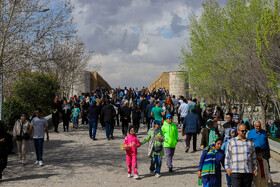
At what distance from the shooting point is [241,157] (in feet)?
20.4

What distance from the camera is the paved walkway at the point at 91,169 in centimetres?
866

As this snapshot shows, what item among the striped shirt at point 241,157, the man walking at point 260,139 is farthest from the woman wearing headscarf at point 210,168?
the man walking at point 260,139

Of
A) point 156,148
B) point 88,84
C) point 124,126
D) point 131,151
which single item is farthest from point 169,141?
point 88,84

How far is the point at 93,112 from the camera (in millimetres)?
15688

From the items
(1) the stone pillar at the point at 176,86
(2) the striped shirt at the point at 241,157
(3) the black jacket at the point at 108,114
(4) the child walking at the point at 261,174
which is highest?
(1) the stone pillar at the point at 176,86

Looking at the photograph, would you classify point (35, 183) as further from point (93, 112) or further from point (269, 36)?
point (269, 36)

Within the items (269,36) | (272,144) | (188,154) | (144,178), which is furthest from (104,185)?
(269,36)

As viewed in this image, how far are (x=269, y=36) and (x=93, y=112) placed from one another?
8.84m

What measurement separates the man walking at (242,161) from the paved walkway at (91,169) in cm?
226

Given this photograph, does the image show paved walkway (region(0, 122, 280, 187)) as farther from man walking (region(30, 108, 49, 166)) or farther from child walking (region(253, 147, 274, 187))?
child walking (region(253, 147, 274, 187))

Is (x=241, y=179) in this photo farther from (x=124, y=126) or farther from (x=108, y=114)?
(x=124, y=126)

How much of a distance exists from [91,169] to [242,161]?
4.98 meters

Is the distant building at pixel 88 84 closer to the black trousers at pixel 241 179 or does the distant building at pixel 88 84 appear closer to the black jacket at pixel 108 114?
the black jacket at pixel 108 114

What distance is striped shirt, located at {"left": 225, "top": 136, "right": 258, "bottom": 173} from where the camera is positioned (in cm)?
620
